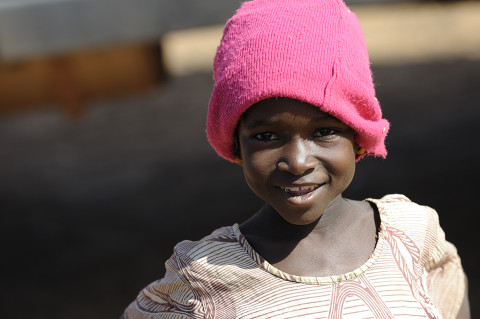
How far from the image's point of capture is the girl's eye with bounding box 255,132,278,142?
1661mm

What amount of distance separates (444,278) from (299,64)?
81 centimetres

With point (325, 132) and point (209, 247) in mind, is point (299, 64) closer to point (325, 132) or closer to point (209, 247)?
point (325, 132)

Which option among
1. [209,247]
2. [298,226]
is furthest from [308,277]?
[209,247]

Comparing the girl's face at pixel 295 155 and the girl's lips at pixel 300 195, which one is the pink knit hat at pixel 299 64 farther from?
the girl's lips at pixel 300 195

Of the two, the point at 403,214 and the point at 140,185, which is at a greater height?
the point at 403,214

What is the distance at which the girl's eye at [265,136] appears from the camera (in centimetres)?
166

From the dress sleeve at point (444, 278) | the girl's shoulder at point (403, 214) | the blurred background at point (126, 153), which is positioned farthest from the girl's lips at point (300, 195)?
the blurred background at point (126, 153)

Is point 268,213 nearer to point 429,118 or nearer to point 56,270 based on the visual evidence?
point 56,270

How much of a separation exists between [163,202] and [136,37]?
3.18 meters

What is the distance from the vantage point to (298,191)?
5.49 feet

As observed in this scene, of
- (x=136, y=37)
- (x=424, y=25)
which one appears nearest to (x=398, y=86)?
(x=424, y=25)

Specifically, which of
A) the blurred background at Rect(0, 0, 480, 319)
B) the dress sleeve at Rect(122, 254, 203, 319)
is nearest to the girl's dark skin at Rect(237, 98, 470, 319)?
the dress sleeve at Rect(122, 254, 203, 319)

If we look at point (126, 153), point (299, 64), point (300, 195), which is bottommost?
point (126, 153)

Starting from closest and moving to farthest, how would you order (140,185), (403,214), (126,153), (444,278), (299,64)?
(299,64) → (403,214) → (444,278) → (140,185) → (126,153)
